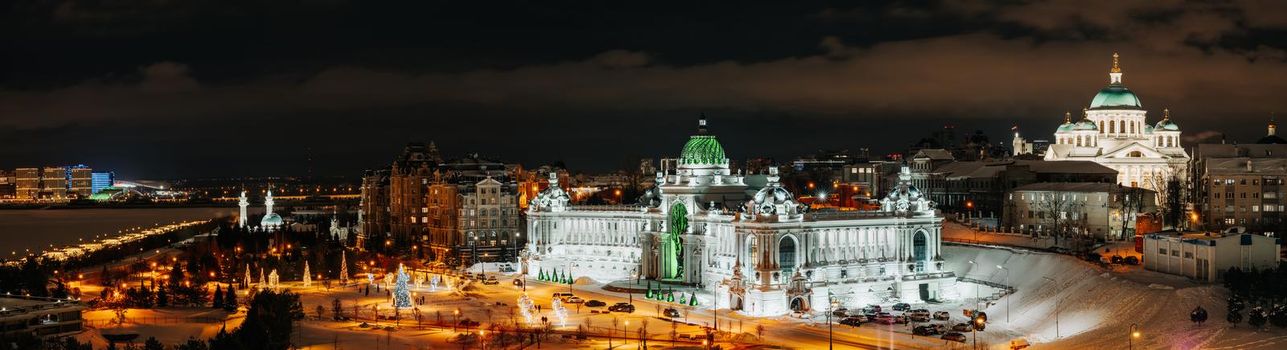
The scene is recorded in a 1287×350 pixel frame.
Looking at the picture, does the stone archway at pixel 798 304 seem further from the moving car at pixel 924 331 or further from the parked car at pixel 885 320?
the moving car at pixel 924 331

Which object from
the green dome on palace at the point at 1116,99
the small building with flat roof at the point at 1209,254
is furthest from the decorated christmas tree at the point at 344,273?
the green dome on palace at the point at 1116,99

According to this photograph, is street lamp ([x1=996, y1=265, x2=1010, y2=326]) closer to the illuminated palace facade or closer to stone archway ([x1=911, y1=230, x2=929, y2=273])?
the illuminated palace facade

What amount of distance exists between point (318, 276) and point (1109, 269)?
179 feet

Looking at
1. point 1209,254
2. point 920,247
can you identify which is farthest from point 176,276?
point 1209,254

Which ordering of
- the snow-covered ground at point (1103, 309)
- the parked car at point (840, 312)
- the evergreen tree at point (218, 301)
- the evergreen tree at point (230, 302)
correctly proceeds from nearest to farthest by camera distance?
the snow-covered ground at point (1103, 309) < the parked car at point (840, 312) < the evergreen tree at point (230, 302) < the evergreen tree at point (218, 301)

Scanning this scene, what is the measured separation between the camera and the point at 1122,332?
5691 centimetres

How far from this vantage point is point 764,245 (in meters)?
72.5

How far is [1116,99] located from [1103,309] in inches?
2587

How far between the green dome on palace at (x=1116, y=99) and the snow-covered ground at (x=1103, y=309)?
1988 inches

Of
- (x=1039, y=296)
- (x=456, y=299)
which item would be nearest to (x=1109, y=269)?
(x=1039, y=296)

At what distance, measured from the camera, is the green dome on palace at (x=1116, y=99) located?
12206cm

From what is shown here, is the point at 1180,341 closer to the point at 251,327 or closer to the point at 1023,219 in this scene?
the point at 251,327

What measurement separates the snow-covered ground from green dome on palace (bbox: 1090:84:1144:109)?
5050cm

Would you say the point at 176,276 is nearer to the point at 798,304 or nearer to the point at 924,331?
the point at 798,304
